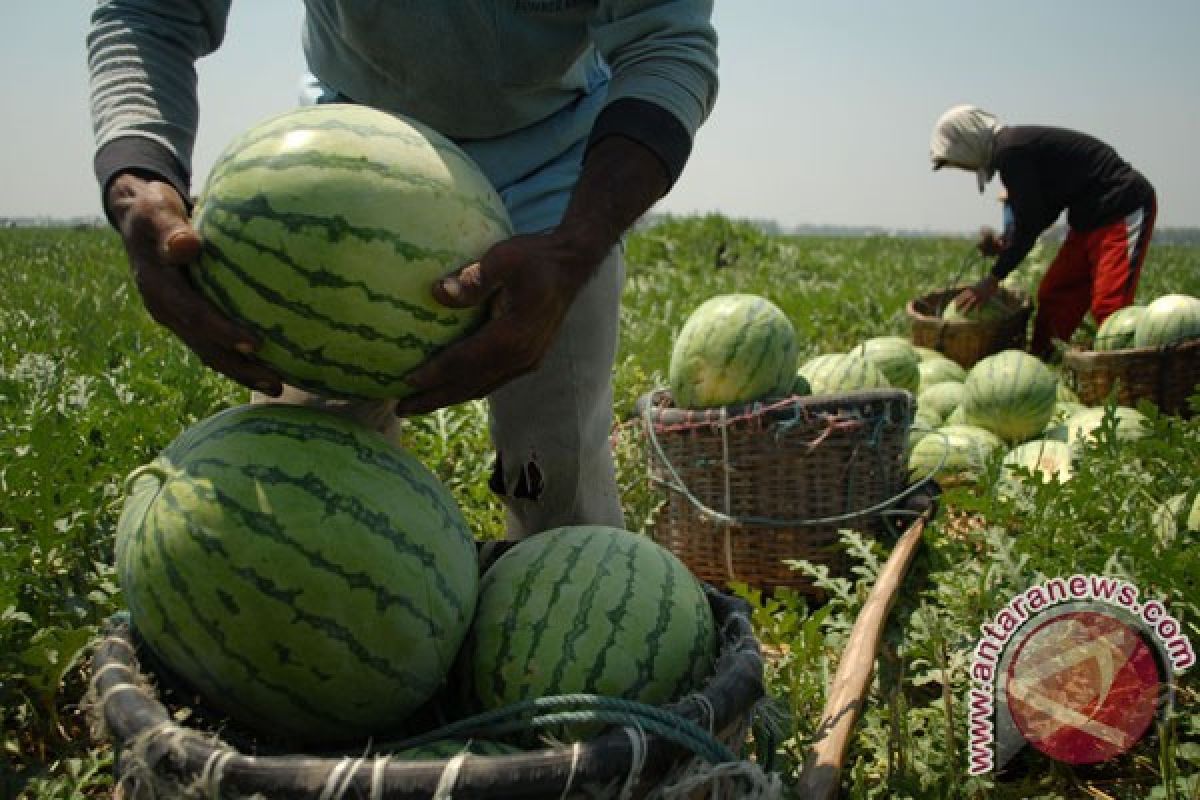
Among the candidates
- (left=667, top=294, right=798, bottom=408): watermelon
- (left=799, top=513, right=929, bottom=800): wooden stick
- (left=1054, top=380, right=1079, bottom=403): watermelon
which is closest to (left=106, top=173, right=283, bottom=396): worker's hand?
(left=799, top=513, right=929, bottom=800): wooden stick

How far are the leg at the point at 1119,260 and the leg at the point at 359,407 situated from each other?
6282 millimetres

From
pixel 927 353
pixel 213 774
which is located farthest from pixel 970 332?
pixel 213 774

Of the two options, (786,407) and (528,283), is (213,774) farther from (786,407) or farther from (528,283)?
(786,407)

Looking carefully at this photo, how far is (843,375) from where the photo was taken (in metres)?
4.42

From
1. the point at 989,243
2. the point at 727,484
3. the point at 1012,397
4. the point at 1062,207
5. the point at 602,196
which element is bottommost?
the point at 727,484

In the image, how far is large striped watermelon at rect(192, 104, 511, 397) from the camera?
5.13 feet

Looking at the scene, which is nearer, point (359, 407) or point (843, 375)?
point (359, 407)

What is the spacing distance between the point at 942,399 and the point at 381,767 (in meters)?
4.94

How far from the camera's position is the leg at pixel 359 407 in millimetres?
Answer: 2072

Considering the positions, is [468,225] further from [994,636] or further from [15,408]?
[15,408]

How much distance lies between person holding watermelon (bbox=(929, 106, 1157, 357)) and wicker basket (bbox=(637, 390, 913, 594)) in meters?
3.90

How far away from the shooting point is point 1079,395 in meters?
5.99

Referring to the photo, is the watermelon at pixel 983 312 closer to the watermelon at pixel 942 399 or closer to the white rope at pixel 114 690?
the watermelon at pixel 942 399

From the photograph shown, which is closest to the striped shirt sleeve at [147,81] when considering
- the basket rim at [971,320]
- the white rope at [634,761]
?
the white rope at [634,761]
